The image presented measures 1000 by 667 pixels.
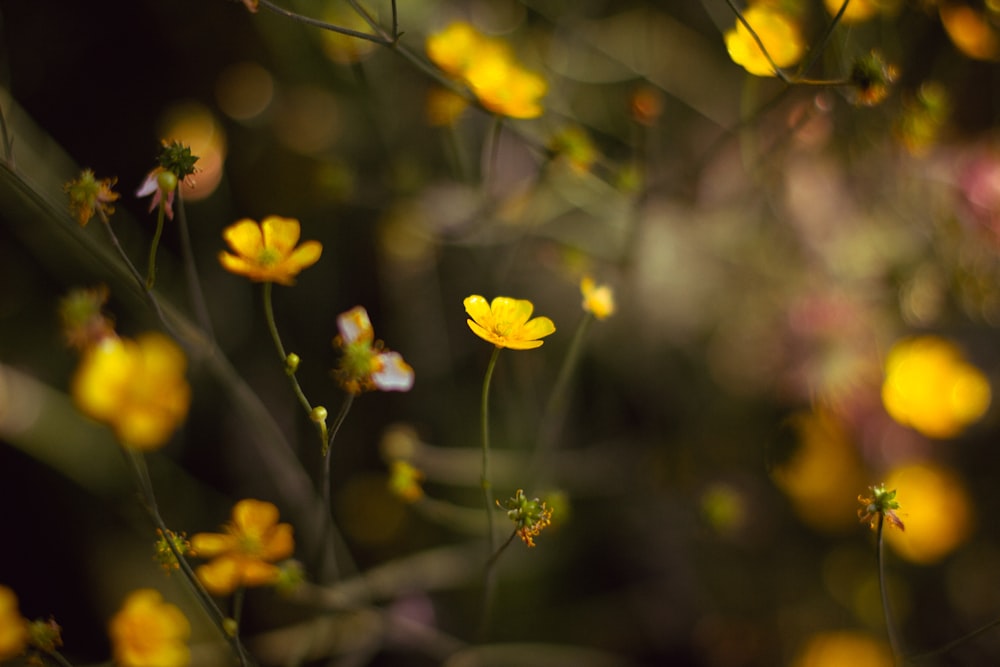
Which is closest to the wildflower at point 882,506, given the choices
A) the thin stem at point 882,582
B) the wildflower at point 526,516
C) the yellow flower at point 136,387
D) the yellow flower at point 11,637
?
the thin stem at point 882,582

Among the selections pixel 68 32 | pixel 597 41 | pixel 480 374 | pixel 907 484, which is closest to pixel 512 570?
pixel 480 374

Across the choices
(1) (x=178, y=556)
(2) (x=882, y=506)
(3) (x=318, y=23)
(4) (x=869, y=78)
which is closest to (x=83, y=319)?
(1) (x=178, y=556)

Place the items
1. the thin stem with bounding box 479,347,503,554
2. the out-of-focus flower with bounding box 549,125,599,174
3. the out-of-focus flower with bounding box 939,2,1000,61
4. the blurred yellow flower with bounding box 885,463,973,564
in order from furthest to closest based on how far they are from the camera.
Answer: the blurred yellow flower with bounding box 885,463,973,564 < the out-of-focus flower with bounding box 939,2,1000,61 < the out-of-focus flower with bounding box 549,125,599,174 < the thin stem with bounding box 479,347,503,554

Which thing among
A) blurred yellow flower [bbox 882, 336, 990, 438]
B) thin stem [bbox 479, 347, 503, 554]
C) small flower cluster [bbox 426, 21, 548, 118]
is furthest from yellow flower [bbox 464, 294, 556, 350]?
blurred yellow flower [bbox 882, 336, 990, 438]

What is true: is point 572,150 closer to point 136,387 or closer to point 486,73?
point 486,73

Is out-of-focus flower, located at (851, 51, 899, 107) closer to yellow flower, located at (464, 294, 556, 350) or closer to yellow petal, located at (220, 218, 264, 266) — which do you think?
yellow flower, located at (464, 294, 556, 350)

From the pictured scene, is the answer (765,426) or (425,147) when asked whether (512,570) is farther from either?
(425,147)

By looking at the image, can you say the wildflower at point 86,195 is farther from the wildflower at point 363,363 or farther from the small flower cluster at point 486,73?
the small flower cluster at point 486,73
